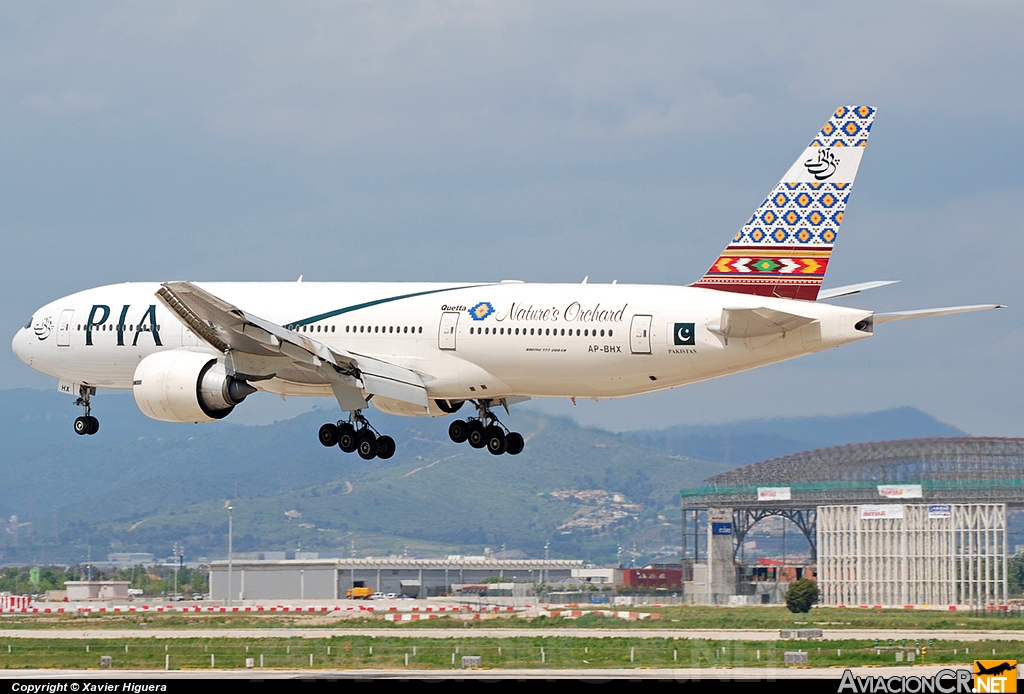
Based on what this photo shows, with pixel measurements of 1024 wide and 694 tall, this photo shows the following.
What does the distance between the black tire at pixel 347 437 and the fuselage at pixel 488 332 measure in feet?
4.39

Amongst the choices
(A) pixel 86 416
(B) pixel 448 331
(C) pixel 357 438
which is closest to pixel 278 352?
(C) pixel 357 438

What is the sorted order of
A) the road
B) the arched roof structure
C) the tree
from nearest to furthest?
1. the road
2. the tree
3. the arched roof structure

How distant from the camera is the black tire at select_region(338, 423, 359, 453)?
44.8 metres

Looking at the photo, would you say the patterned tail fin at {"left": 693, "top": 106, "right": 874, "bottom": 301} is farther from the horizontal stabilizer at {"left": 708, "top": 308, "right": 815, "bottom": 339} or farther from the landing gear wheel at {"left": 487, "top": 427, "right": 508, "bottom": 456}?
the landing gear wheel at {"left": 487, "top": 427, "right": 508, "bottom": 456}

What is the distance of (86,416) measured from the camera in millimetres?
50406

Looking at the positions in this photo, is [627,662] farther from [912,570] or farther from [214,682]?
[912,570]

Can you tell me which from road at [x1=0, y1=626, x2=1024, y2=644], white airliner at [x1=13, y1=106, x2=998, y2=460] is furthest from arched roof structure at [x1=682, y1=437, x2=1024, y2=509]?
white airliner at [x1=13, y1=106, x2=998, y2=460]

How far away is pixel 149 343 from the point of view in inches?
1826

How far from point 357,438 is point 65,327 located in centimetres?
1018

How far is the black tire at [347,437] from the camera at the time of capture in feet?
147

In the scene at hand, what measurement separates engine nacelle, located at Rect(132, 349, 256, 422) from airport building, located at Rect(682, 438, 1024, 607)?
5752 cm

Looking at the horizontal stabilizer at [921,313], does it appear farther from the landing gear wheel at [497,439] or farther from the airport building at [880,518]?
the airport building at [880,518]

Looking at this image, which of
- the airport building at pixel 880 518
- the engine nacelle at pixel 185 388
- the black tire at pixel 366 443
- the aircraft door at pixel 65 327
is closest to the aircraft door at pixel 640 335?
the black tire at pixel 366 443

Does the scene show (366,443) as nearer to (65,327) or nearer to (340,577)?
(65,327)
